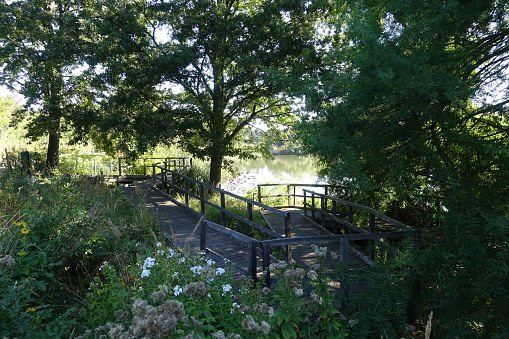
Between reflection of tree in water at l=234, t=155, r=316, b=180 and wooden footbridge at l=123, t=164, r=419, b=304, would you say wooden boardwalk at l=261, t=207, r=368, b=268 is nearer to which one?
wooden footbridge at l=123, t=164, r=419, b=304

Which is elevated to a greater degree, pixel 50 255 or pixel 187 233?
pixel 50 255

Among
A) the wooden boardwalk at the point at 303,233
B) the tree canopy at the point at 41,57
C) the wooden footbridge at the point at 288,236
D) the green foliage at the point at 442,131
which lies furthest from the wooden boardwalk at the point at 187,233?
the tree canopy at the point at 41,57

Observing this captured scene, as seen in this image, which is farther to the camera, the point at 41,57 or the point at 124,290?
the point at 41,57

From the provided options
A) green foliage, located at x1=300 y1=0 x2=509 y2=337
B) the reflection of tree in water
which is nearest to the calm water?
the reflection of tree in water

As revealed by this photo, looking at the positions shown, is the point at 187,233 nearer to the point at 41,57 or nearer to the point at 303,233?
the point at 303,233

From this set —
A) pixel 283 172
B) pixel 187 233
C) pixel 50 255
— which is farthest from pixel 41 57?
pixel 283 172

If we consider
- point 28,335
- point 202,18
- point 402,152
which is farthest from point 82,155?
point 402,152

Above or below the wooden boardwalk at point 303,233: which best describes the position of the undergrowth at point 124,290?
above

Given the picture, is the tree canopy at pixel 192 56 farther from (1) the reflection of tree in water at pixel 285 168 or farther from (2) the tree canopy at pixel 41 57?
(1) the reflection of tree in water at pixel 285 168

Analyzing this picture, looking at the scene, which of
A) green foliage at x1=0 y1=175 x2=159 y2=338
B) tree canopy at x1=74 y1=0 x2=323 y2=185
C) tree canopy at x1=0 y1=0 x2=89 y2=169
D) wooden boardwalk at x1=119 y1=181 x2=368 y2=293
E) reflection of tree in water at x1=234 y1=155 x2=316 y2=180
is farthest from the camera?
reflection of tree in water at x1=234 y1=155 x2=316 y2=180

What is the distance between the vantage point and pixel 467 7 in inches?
103

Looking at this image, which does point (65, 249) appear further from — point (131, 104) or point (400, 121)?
point (131, 104)

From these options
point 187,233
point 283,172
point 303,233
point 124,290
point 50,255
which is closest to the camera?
point 124,290

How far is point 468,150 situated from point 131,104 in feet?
37.4
